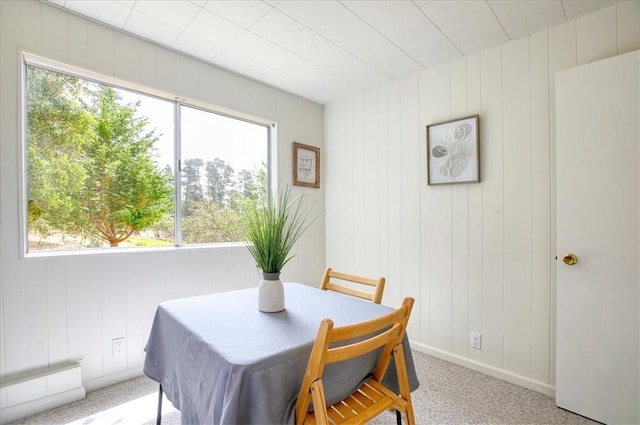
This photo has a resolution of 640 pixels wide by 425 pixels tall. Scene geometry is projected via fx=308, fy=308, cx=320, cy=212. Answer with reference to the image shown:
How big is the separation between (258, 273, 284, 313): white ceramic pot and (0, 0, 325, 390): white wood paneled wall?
1234mm

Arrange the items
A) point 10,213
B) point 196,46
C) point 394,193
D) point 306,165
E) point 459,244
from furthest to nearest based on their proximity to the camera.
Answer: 1. point 306,165
2. point 394,193
3. point 459,244
4. point 196,46
5. point 10,213

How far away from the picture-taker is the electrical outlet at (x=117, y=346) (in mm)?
2077

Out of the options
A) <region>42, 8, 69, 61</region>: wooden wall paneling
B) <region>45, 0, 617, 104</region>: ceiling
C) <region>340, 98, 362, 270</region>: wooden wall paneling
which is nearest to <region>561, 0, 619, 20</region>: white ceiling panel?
<region>45, 0, 617, 104</region>: ceiling

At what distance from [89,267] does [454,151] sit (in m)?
2.70

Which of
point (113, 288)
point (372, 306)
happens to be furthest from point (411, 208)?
point (113, 288)

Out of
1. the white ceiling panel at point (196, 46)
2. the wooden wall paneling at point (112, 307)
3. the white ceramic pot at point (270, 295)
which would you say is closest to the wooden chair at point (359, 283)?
the white ceramic pot at point (270, 295)

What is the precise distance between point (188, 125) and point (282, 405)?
224 cm

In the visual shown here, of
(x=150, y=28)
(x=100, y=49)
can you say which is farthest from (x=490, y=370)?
(x=100, y=49)

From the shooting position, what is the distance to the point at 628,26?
69.0 inches

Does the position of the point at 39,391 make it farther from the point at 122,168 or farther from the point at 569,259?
the point at 569,259

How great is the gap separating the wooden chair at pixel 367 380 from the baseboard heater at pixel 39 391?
1653mm

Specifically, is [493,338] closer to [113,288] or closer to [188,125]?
[113,288]

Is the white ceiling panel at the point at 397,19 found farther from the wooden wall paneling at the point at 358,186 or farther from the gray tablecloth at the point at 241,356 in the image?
the gray tablecloth at the point at 241,356

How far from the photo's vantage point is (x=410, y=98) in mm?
2707
